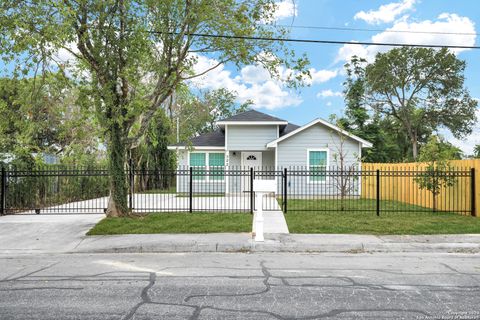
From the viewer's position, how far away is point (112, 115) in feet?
38.6

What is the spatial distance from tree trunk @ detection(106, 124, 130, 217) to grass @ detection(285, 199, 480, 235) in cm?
530

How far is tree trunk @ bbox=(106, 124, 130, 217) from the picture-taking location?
11961 millimetres

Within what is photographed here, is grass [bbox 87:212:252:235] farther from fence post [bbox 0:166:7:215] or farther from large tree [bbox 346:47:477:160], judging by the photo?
large tree [bbox 346:47:477:160]

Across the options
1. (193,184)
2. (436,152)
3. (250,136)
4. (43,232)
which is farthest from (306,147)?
(43,232)

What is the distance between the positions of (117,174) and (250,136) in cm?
1146

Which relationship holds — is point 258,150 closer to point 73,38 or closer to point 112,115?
point 112,115

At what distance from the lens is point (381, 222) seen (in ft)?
37.0

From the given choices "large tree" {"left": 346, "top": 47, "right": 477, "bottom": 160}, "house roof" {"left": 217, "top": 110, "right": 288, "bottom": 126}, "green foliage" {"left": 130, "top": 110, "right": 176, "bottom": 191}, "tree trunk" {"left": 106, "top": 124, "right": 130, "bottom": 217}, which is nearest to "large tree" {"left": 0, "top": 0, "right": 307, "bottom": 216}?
"tree trunk" {"left": 106, "top": 124, "right": 130, "bottom": 217}

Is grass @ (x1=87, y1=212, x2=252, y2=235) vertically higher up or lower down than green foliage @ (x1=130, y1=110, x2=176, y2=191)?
lower down

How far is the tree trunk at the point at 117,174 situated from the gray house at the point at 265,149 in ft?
25.6

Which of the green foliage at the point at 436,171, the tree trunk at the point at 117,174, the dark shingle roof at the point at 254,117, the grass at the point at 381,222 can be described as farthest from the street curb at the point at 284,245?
the dark shingle roof at the point at 254,117

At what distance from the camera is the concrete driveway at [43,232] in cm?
896

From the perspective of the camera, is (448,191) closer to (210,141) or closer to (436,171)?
(436,171)

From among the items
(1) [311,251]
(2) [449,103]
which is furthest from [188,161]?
(2) [449,103]
